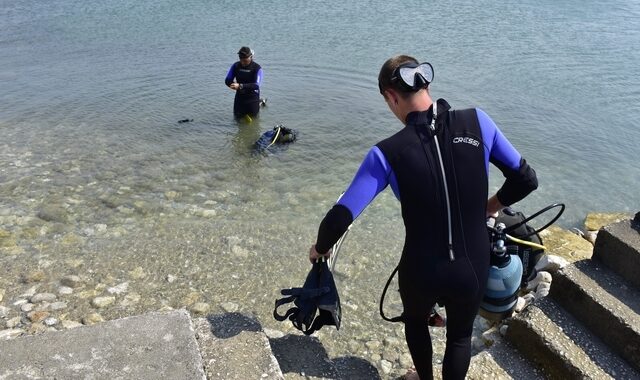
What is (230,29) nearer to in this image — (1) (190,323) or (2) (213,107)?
(2) (213,107)

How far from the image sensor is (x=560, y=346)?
3.33m

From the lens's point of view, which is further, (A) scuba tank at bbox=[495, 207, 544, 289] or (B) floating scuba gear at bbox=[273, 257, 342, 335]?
(A) scuba tank at bbox=[495, 207, 544, 289]

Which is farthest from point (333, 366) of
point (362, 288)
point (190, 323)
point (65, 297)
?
point (65, 297)

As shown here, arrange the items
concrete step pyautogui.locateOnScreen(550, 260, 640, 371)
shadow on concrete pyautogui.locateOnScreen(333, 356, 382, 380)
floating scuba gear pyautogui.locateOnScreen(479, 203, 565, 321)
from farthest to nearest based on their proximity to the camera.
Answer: shadow on concrete pyautogui.locateOnScreen(333, 356, 382, 380), floating scuba gear pyautogui.locateOnScreen(479, 203, 565, 321), concrete step pyautogui.locateOnScreen(550, 260, 640, 371)

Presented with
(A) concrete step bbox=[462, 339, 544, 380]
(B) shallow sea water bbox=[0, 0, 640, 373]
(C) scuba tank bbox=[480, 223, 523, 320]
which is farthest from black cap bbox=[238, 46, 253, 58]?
(A) concrete step bbox=[462, 339, 544, 380]

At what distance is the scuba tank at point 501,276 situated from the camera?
3.28m

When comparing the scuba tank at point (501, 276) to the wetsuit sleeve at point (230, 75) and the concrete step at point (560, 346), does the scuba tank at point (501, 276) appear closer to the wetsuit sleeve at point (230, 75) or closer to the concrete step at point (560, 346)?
the concrete step at point (560, 346)

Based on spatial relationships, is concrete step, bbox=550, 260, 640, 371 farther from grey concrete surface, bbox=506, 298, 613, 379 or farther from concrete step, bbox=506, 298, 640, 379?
grey concrete surface, bbox=506, 298, 613, 379

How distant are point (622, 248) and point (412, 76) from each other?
2060 millimetres

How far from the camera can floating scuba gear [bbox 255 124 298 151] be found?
8.94 m

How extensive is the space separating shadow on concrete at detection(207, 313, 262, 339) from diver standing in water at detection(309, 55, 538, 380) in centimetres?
94

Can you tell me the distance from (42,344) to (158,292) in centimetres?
192

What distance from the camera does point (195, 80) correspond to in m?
12.8

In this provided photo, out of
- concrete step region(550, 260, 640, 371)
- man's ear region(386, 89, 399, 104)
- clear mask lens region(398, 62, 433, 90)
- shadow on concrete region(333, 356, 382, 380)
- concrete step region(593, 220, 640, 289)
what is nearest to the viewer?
clear mask lens region(398, 62, 433, 90)
